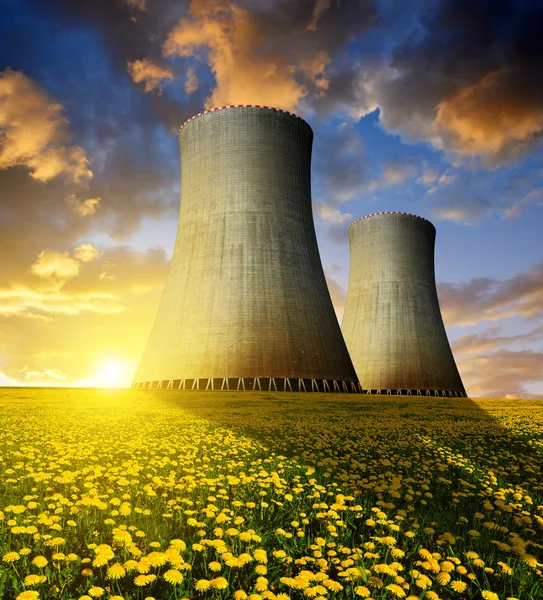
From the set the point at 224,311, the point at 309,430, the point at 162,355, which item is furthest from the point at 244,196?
the point at 309,430

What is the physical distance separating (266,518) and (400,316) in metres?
27.3

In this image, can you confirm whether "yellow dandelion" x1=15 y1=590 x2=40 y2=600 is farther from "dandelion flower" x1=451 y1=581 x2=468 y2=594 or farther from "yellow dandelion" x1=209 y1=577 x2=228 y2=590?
"dandelion flower" x1=451 y1=581 x2=468 y2=594

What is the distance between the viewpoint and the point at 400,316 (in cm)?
2961

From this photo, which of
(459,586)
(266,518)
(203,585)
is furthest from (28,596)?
(459,586)

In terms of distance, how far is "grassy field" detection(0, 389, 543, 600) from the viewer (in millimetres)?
2320

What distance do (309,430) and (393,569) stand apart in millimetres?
5896

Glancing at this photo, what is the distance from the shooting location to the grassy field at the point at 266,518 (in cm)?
232

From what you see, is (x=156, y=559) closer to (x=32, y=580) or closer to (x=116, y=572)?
(x=116, y=572)

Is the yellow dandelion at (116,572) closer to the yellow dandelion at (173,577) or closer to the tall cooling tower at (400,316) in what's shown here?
the yellow dandelion at (173,577)

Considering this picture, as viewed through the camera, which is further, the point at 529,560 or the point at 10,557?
the point at 529,560

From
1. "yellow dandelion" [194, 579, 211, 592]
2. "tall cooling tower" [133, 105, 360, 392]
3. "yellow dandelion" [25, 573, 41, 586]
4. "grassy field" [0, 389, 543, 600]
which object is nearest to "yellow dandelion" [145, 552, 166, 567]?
"grassy field" [0, 389, 543, 600]

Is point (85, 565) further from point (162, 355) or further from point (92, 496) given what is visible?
point (162, 355)

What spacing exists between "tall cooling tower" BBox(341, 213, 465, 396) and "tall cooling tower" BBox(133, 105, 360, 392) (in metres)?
8.32

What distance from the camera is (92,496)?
12.2ft
